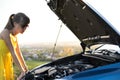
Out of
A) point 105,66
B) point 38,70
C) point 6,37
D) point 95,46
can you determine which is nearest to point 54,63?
point 38,70

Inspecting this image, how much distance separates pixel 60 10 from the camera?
4.93 metres

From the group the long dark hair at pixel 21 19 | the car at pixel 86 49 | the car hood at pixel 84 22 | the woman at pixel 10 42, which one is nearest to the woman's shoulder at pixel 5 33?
the woman at pixel 10 42

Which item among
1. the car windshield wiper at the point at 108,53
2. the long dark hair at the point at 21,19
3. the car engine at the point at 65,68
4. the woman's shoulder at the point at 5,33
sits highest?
the long dark hair at the point at 21,19

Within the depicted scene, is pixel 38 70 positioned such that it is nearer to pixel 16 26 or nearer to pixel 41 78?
A: pixel 41 78

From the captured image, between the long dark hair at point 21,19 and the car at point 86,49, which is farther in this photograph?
the long dark hair at point 21,19

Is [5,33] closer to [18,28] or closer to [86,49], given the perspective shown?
[18,28]

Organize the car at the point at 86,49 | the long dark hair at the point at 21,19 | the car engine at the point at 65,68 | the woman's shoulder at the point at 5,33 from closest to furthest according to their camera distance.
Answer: the car at the point at 86,49 → the car engine at the point at 65,68 → the long dark hair at the point at 21,19 → the woman's shoulder at the point at 5,33

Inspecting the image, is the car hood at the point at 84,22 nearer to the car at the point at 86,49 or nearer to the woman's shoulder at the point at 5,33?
the car at the point at 86,49

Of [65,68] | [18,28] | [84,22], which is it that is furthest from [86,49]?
[18,28]

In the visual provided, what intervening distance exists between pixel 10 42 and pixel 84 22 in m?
0.91

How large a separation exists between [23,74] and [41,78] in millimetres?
210

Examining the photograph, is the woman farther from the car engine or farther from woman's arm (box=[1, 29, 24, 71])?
the car engine

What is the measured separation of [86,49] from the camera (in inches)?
203

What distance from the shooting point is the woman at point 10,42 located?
4336 mm
